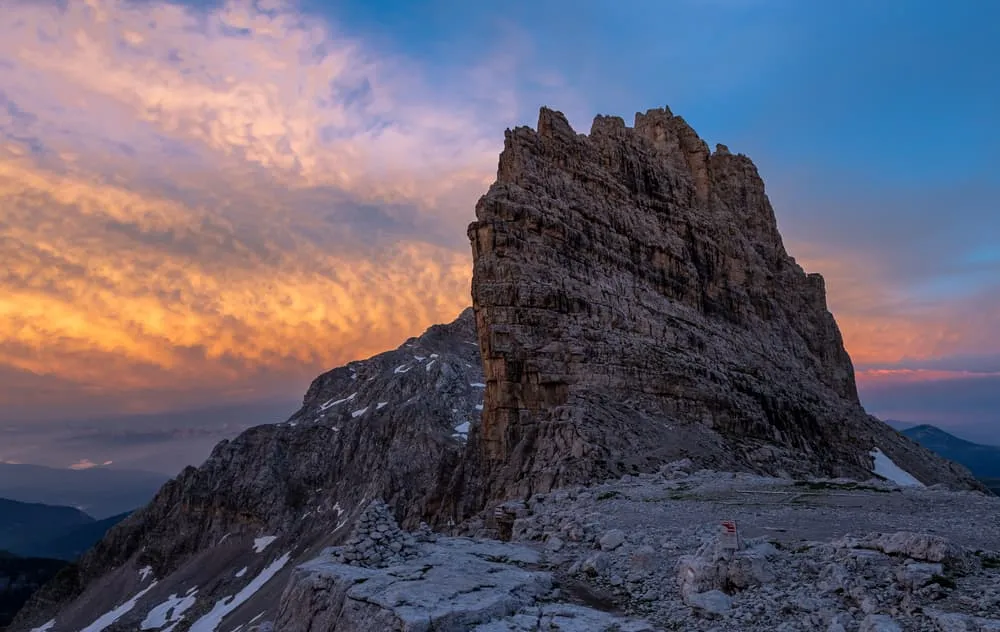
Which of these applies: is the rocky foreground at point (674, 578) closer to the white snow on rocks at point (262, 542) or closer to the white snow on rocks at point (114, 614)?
the white snow on rocks at point (262, 542)

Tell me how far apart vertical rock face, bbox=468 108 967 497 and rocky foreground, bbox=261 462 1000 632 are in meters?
20.9

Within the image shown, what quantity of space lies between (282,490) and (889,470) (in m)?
93.1

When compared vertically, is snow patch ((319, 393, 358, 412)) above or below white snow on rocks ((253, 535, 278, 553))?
above

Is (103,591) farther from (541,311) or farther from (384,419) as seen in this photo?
(541,311)

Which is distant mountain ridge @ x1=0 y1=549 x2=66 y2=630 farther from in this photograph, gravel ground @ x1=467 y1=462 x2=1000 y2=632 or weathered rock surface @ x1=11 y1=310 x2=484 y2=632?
gravel ground @ x1=467 y1=462 x2=1000 y2=632

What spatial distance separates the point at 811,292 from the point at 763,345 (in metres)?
27.6

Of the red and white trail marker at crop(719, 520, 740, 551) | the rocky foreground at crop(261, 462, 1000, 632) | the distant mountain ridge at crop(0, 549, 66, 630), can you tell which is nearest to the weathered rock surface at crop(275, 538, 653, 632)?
the rocky foreground at crop(261, 462, 1000, 632)

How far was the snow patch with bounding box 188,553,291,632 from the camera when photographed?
89.0 meters

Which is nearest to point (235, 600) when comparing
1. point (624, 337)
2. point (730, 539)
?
point (624, 337)

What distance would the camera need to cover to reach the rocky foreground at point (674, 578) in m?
12.3

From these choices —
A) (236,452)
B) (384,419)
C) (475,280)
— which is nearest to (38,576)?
(236,452)

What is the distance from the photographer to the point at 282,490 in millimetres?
117938

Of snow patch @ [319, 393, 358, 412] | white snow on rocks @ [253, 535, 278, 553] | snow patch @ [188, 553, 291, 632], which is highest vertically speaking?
snow patch @ [319, 393, 358, 412]

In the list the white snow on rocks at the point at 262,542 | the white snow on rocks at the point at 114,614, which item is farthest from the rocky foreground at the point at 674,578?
the white snow on rocks at the point at 114,614
